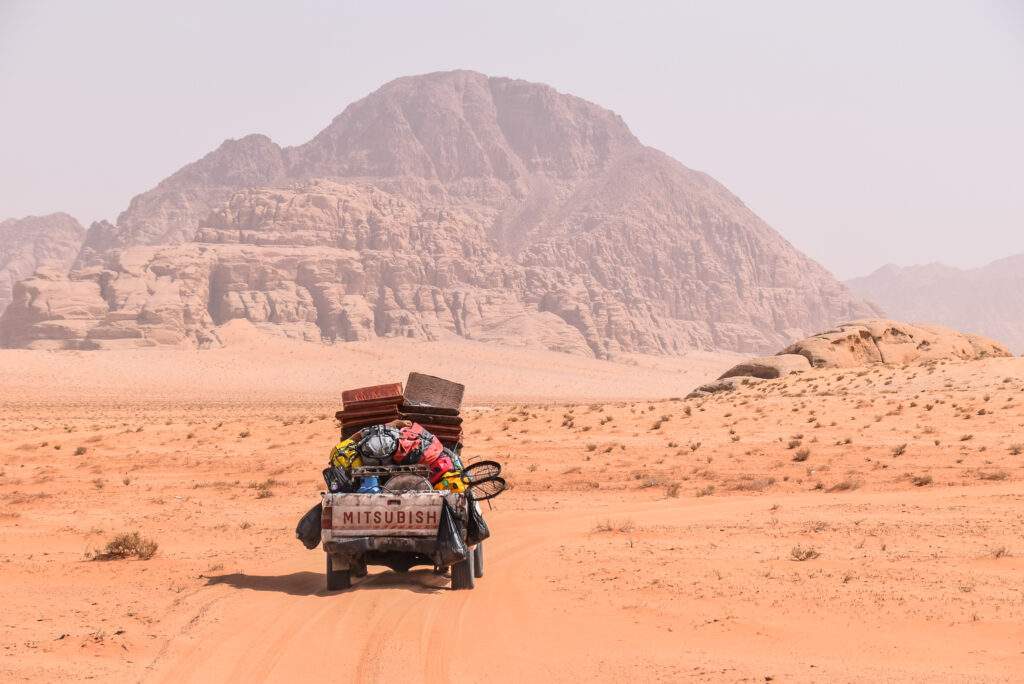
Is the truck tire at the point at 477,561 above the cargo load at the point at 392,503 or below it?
below

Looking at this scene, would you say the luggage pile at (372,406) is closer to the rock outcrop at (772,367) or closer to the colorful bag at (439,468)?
the colorful bag at (439,468)

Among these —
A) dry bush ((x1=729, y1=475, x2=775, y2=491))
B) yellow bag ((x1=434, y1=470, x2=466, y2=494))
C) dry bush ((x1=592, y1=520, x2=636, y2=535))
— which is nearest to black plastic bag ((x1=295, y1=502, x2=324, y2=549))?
yellow bag ((x1=434, y1=470, x2=466, y2=494))

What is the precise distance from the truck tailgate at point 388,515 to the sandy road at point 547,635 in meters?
0.65

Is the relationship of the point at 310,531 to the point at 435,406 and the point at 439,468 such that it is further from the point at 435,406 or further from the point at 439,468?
the point at 435,406

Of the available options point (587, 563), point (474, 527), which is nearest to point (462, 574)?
point (474, 527)

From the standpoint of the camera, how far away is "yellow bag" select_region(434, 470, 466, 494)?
1012 cm

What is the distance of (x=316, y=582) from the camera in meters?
10.9

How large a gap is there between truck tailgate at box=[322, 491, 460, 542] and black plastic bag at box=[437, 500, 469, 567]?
59mm

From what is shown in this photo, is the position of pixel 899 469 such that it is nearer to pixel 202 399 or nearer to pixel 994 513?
pixel 994 513

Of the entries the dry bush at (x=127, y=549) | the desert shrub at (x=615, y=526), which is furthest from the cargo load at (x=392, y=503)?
the desert shrub at (x=615, y=526)

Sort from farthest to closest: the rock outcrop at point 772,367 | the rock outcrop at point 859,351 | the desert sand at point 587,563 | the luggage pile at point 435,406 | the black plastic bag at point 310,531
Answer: the rock outcrop at point 859,351 → the rock outcrop at point 772,367 → the luggage pile at point 435,406 → the black plastic bag at point 310,531 → the desert sand at point 587,563

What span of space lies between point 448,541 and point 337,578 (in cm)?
133

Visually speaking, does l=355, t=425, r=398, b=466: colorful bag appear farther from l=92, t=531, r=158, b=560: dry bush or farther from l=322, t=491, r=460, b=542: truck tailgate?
l=92, t=531, r=158, b=560: dry bush

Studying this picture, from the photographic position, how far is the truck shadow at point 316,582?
A: 1030cm
